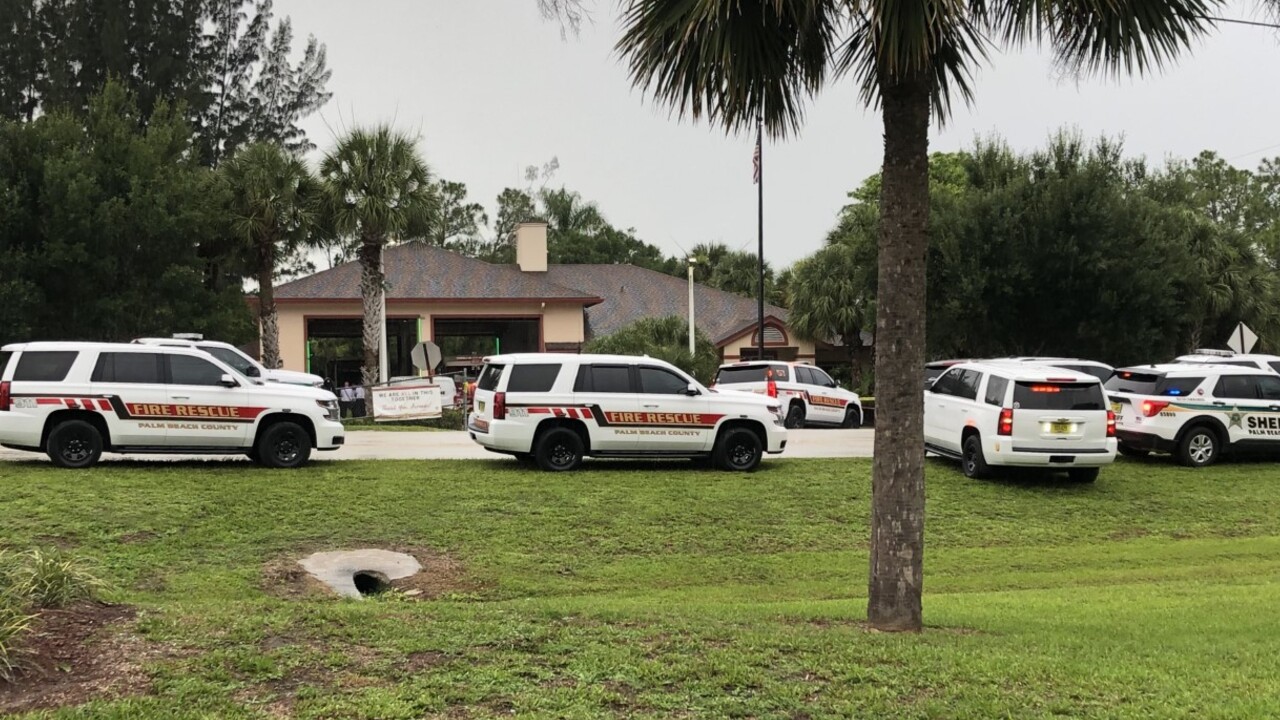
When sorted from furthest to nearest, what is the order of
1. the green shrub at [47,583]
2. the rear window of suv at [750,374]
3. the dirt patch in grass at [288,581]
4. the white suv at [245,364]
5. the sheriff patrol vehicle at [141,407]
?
the rear window of suv at [750,374], the white suv at [245,364], the sheriff patrol vehicle at [141,407], the dirt patch in grass at [288,581], the green shrub at [47,583]

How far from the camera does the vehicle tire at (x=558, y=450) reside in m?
15.5

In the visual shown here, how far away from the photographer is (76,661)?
5.11 meters

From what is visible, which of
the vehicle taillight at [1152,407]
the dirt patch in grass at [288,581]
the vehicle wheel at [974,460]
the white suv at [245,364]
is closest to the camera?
the dirt patch in grass at [288,581]

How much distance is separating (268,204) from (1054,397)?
22120 millimetres

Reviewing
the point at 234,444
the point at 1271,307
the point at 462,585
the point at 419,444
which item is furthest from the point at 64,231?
the point at 1271,307

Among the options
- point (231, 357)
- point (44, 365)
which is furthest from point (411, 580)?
point (231, 357)

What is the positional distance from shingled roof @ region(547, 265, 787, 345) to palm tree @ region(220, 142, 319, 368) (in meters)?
13.1

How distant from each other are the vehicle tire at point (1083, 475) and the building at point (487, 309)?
2299 centimetres

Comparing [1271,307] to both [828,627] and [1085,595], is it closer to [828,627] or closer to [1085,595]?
[1085,595]

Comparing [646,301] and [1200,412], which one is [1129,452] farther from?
[646,301]

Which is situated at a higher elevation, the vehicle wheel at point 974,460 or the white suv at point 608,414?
the white suv at point 608,414

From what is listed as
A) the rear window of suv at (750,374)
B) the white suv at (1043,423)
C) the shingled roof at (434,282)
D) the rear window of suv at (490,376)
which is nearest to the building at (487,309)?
the shingled roof at (434,282)

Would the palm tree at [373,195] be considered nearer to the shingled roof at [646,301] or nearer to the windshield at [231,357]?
the windshield at [231,357]

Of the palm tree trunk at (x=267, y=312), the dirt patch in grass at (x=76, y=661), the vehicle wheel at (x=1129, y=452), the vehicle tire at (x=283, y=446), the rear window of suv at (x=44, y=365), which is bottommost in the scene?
the vehicle wheel at (x=1129, y=452)
